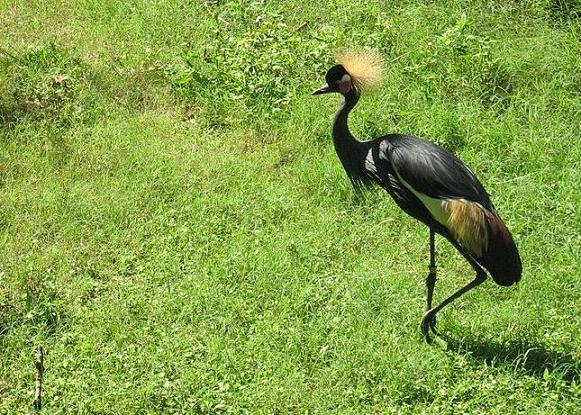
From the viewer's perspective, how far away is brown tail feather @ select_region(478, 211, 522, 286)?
15.4 feet

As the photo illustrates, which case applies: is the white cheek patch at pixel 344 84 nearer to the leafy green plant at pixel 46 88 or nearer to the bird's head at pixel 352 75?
the bird's head at pixel 352 75

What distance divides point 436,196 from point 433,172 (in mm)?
112

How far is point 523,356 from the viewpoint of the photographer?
15.6 feet

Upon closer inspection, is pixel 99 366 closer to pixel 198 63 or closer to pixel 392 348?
pixel 392 348

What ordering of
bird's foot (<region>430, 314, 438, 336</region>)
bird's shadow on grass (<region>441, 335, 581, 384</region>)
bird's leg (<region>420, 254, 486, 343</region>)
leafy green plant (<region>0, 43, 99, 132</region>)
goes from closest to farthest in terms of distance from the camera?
1. bird's shadow on grass (<region>441, 335, 581, 384</region>)
2. bird's leg (<region>420, 254, 486, 343</region>)
3. bird's foot (<region>430, 314, 438, 336</region>)
4. leafy green plant (<region>0, 43, 99, 132</region>)

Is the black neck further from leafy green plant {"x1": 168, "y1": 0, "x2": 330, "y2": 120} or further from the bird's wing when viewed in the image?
leafy green plant {"x1": 168, "y1": 0, "x2": 330, "y2": 120}

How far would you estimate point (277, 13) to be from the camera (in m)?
7.25

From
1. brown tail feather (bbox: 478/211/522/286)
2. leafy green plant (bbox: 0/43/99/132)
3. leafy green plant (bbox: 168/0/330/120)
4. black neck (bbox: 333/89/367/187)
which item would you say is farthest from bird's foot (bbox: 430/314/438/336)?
leafy green plant (bbox: 0/43/99/132)

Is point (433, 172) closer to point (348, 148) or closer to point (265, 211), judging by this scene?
point (348, 148)

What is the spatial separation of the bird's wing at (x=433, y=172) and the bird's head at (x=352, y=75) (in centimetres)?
52

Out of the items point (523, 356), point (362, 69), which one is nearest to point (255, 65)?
point (362, 69)

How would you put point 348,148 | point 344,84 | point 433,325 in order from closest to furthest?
1. point 433,325
2. point 348,148
3. point 344,84

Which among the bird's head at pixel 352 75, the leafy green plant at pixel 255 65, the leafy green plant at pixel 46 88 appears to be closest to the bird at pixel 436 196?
the bird's head at pixel 352 75

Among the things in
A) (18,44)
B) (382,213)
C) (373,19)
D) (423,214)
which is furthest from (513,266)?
(18,44)
